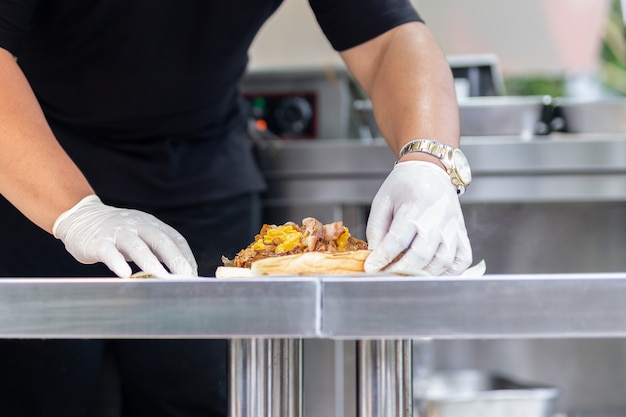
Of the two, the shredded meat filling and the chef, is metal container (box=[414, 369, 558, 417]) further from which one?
the shredded meat filling

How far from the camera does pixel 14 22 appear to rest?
49.0 inches

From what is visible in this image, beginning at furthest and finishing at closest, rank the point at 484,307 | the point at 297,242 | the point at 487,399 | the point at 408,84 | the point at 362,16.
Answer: the point at 487,399
the point at 362,16
the point at 408,84
the point at 297,242
the point at 484,307

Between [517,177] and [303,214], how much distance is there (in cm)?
58

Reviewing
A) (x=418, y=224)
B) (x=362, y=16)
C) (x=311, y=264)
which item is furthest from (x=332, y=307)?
(x=362, y=16)

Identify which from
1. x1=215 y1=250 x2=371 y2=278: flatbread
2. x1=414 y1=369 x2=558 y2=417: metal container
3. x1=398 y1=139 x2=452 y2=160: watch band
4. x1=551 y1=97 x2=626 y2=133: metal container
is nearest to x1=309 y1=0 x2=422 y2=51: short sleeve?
x1=398 y1=139 x2=452 y2=160: watch band

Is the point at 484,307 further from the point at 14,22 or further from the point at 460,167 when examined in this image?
the point at 14,22

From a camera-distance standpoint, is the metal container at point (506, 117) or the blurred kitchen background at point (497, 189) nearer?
the blurred kitchen background at point (497, 189)

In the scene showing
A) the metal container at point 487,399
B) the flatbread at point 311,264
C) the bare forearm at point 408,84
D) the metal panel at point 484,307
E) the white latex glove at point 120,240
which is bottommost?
the metal container at point 487,399

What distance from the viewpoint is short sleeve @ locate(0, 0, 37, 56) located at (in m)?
1.23

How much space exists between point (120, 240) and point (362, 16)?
727 millimetres

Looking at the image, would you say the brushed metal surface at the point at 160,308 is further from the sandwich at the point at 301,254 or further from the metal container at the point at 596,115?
the metal container at the point at 596,115

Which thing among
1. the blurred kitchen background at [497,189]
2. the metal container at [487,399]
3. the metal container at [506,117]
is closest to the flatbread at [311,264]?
the blurred kitchen background at [497,189]

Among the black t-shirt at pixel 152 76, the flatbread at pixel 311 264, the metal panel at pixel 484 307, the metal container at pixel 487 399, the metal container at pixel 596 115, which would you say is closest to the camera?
the metal panel at pixel 484 307

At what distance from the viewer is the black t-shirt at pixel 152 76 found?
1522mm
